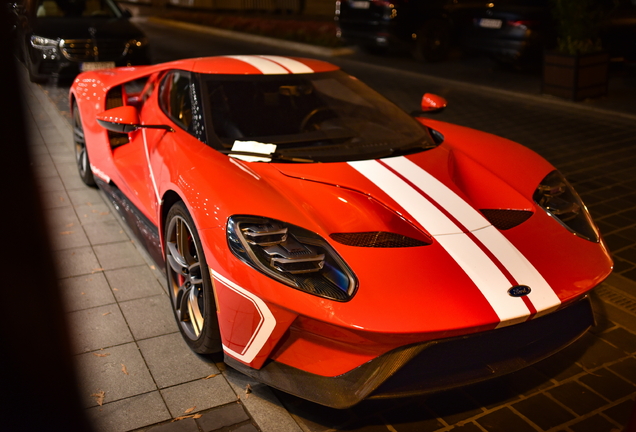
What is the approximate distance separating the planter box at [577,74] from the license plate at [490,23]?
1.47m

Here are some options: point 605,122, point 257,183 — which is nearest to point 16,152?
point 257,183

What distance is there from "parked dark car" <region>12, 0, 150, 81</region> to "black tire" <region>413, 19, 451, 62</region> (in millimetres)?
5171

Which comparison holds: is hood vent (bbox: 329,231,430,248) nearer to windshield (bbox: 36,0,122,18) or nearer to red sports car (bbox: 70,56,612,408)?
red sports car (bbox: 70,56,612,408)

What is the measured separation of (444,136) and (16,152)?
16.5 ft

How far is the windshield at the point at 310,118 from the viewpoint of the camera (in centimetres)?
327

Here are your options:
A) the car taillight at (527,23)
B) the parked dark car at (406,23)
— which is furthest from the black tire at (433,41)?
the car taillight at (527,23)

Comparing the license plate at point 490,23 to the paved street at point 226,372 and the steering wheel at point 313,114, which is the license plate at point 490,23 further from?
the steering wheel at point 313,114

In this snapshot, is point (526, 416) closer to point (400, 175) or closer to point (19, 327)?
point (400, 175)

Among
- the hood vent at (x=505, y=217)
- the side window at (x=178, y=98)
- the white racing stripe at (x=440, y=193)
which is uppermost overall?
the side window at (x=178, y=98)

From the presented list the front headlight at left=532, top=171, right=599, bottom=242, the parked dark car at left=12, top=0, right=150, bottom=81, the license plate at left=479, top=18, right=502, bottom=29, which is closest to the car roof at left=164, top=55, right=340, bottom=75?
the front headlight at left=532, top=171, right=599, bottom=242

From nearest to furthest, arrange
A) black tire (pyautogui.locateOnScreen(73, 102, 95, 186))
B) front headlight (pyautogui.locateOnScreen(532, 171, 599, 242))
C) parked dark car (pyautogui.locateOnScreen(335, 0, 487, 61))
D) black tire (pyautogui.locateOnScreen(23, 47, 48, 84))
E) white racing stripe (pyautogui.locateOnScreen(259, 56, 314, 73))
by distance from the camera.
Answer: front headlight (pyautogui.locateOnScreen(532, 171, 599, 242)) → white racing stripe (pyautogui.locateOnScreen(259, 56, 314, 73)) → black tire (pyautogui.locateOnScreen(73, 102, 95, 186)) → black tire (pyautogui.locateOnScreen(23, 47, 48, 84)) → parked dark car (pyautogui.locateOnScreen(335, 0, 487, 61))

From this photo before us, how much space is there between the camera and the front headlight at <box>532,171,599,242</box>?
2939mm

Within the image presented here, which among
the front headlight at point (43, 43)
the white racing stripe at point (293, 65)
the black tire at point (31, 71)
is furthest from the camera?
the black tire at point (31, 71)

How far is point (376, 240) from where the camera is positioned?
2580 millimetres
